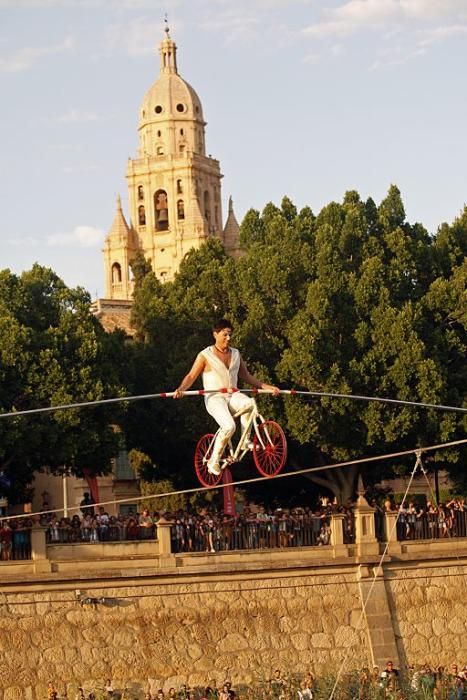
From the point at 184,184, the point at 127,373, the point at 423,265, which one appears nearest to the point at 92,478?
the point at 127,373

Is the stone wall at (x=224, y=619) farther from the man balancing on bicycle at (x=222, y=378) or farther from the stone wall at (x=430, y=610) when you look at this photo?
the man balancing on bicycle at (x=222, y=378)

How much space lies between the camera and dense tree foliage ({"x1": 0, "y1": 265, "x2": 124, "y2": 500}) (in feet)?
167

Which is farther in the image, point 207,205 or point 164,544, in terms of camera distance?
point 207,205

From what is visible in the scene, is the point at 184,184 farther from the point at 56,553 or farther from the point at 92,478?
the point at 56,553

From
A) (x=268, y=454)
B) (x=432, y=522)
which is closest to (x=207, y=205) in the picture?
(x=432, y=522)

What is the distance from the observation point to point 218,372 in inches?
1104

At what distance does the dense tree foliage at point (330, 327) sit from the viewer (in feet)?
176

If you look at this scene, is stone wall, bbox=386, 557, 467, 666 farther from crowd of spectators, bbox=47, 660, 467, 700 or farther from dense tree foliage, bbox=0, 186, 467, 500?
dense tree foliage, bbox=0, 186, 467, 500

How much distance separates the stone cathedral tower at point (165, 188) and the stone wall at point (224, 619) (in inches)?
3600

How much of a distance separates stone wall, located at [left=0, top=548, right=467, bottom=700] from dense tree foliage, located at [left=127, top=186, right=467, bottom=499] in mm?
10064

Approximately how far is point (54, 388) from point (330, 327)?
8805 millimetres

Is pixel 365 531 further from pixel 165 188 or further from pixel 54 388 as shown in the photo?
pixel 165 188

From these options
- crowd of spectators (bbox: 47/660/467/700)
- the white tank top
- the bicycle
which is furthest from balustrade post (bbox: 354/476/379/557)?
the white tank top

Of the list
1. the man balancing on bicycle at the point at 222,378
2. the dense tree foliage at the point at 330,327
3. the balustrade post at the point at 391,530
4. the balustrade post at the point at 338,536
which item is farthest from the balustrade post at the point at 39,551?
the dense tree foliage at the point at 330,327
